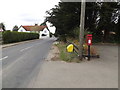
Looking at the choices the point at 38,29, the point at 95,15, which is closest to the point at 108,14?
the point at 95,15

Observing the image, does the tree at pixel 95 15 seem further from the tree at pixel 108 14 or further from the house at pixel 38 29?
the house at pixel 38 29

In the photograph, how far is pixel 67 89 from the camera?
3.96 m

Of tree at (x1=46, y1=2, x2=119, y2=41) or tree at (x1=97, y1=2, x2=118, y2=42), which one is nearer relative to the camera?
tree at (x1=97, y1=2, x2=118, y2=42)

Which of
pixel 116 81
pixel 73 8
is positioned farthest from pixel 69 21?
pixel 116 81

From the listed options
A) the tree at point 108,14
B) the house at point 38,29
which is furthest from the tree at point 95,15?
the house at point 38,29

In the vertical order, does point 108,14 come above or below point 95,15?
below

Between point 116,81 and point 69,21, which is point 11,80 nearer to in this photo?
point 116,81

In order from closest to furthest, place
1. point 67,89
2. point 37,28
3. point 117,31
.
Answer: point 67,89, point 117,31, point 37,28

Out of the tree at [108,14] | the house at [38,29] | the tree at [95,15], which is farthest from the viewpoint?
the house at [38,29]

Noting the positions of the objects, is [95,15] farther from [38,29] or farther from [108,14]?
[38,29]

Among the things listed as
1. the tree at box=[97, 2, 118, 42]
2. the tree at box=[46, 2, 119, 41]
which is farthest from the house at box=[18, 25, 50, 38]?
the tree at box=[97, 2, 118, 42]

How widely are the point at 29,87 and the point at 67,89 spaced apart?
1.19 meters

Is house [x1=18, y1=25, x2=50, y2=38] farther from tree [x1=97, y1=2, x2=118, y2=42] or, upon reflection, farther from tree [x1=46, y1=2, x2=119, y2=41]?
tree [x1=97, y1=2, x2=118, y2=42]

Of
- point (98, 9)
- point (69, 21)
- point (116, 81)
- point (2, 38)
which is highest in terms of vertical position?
point (98, 9)
